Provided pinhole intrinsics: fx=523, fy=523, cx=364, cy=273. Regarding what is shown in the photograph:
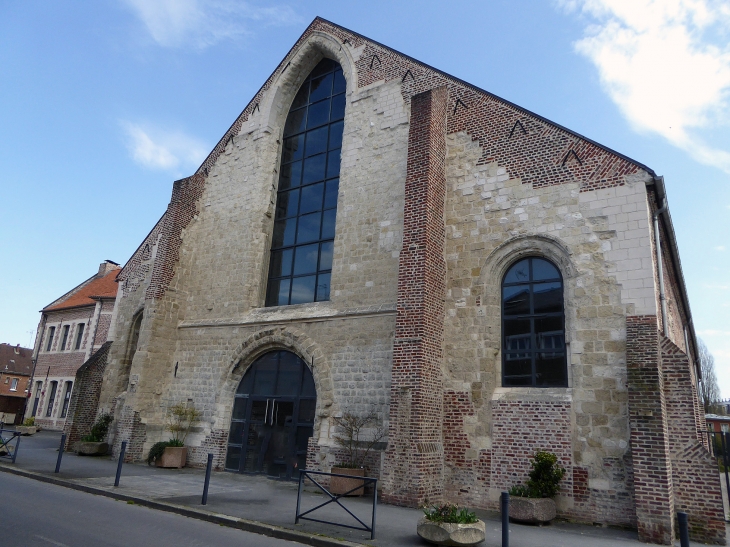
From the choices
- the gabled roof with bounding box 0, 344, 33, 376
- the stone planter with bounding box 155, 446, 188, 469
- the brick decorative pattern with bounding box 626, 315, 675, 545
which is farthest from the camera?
the gabled roof with bounding box 0, 344, 33, 376

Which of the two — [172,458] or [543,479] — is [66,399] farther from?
[543,479]

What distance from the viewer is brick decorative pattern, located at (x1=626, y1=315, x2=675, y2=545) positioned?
26.0 feet

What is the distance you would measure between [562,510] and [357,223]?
25.4 ft

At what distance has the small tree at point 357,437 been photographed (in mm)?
11008

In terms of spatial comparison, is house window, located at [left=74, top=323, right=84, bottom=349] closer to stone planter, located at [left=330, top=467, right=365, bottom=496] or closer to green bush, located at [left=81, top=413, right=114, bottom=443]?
green bush, located at [left=81, top=413, right=114, bottom=443]

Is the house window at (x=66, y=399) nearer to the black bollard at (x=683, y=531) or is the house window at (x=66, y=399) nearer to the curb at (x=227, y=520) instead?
the curb at (x=227, y=520)

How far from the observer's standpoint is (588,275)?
9906mm

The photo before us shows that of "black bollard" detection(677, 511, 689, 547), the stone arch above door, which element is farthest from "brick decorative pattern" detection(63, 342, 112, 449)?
"black bollard" detection(677, 511, 689, 547)

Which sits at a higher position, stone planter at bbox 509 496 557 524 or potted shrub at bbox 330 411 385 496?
potted shrub at bbox 330 411 385 496

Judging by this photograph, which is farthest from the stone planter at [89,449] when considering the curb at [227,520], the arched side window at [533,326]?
the arched side window at [533,326]

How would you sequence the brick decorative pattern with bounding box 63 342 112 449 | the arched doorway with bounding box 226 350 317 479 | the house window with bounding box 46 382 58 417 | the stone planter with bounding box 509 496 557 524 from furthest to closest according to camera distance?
the house window with bounding box 46 382 58 417
the brick decorative pattern with bounding box 63 342 112 449
the arched doorway with bounding box 226 350 317 479
the stone planter with bounding box 509 496 557 524

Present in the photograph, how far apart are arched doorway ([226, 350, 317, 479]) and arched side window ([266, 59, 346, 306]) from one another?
198 centimetres

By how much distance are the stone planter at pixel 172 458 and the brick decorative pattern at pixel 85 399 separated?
491cm

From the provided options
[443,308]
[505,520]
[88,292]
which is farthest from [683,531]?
[88,292]
